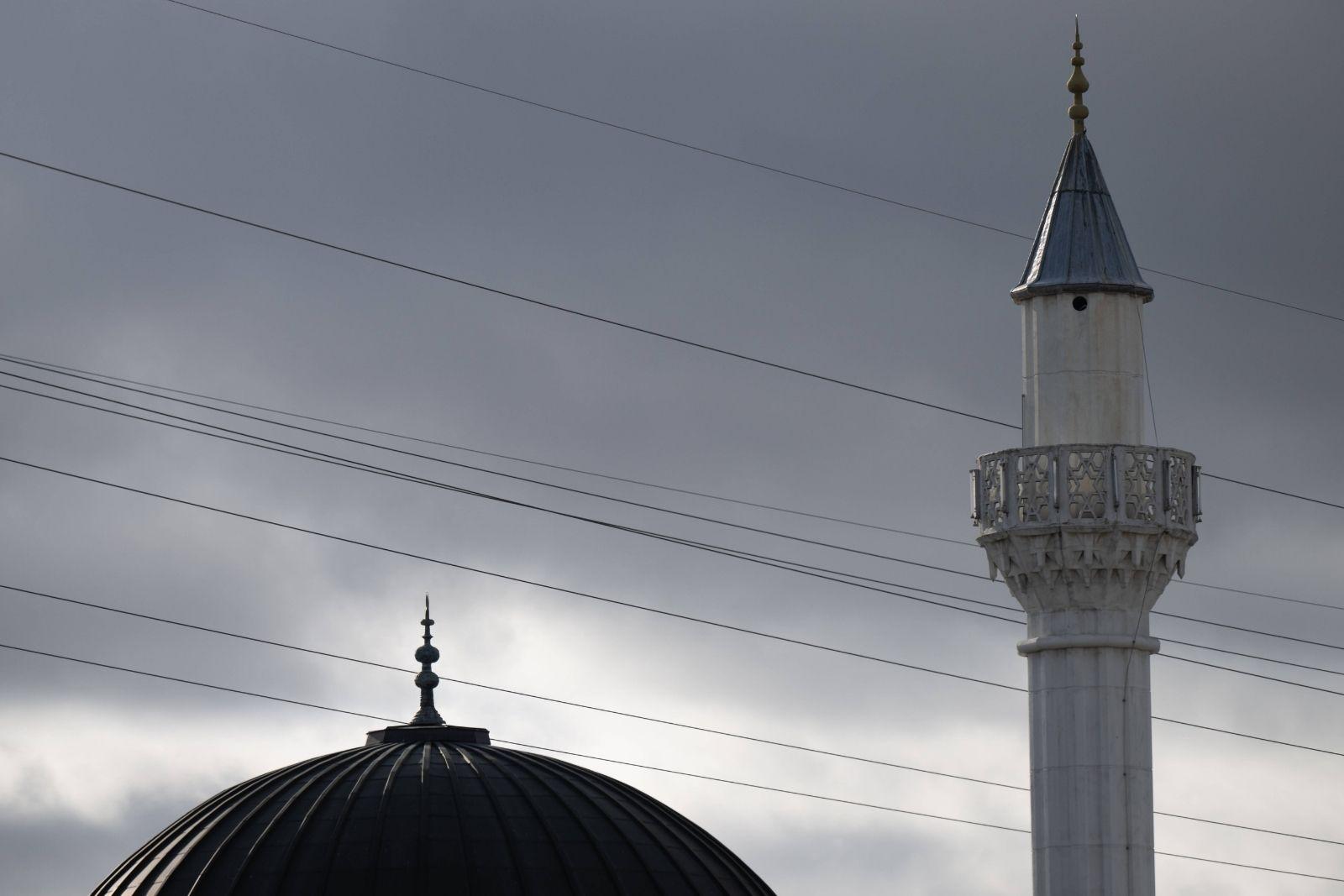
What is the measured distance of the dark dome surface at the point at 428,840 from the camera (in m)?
45.6

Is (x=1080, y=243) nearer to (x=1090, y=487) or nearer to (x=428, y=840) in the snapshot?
(x=1090, y=487)

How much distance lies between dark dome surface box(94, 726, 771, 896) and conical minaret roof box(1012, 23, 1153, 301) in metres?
11.1

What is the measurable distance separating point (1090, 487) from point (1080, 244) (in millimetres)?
4251

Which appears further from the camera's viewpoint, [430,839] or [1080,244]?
[1080,244]

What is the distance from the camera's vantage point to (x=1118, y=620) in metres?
49.2

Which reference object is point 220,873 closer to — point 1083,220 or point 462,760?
point 462,760

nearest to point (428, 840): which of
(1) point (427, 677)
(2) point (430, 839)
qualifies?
(2) point (430, 839)

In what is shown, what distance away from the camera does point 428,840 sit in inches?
1820

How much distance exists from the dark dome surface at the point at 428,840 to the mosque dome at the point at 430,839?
0.03m

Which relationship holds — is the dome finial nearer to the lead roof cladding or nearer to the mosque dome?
the mosque dome

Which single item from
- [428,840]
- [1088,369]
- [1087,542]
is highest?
[1088,369]

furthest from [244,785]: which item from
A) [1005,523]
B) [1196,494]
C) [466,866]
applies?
[1196,494]

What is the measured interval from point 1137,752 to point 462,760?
11106 millimetres

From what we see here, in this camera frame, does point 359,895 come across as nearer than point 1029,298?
Yes
